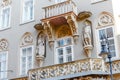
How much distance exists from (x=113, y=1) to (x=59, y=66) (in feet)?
18.7

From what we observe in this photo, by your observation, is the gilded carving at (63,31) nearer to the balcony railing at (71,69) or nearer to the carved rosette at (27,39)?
the carved rosette at (27,39)

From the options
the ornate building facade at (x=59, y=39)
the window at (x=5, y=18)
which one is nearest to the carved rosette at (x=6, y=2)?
the ornate building facade at (x=59, y=39)

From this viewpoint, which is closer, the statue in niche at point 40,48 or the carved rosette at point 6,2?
the statue in niche at point 40,48

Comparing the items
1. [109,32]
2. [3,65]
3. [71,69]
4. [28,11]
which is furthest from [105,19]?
[3,65]

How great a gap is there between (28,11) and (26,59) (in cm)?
411

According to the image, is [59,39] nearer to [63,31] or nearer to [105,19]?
[63,31]

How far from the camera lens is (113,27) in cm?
1698

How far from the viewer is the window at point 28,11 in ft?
68.6

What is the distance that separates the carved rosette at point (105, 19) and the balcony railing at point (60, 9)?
1.88 metres

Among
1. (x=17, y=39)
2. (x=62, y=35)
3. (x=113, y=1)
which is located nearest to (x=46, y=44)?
(x=62, y=35)

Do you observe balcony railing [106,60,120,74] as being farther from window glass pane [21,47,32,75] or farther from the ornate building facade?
→ window glass pane [21,47,32,75]

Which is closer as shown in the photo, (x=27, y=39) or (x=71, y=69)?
(x=71, y=69)

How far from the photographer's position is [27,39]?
2011cm

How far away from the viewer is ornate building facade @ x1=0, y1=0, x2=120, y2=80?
15984 mm
